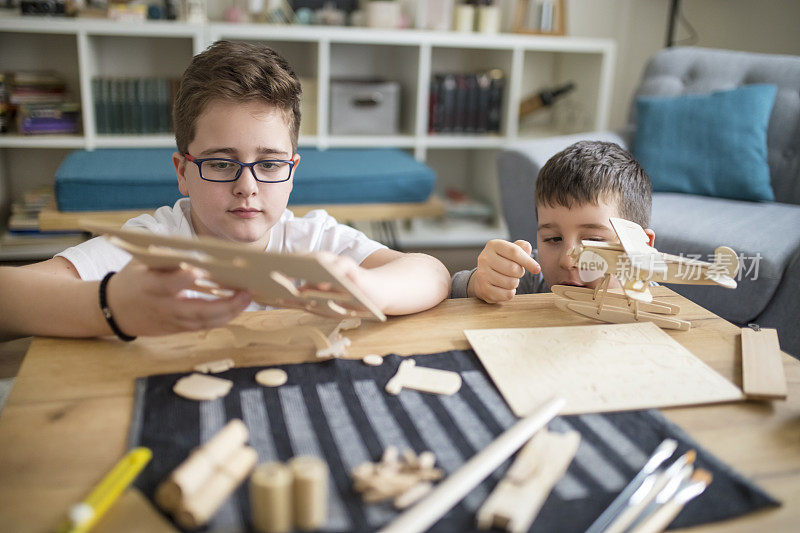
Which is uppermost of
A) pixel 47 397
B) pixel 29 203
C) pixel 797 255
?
pixel 47 397

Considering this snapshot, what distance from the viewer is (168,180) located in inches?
Answer: 87.6

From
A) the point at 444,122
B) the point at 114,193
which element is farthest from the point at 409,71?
the point at 114,193

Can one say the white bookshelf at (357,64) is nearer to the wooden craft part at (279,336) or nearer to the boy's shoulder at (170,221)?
the boy's shoulder at (170,221)

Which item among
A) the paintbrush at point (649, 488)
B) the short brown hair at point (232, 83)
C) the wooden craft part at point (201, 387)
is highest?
the short brown hair at point (232, 83)

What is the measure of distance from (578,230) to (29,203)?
8.55 ft

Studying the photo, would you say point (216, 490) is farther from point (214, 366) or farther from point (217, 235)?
point (217, 235)

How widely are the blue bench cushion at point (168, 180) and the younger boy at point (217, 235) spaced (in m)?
1.11

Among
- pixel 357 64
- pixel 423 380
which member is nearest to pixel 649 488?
pixel 423 380

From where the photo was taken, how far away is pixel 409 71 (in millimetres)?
3273

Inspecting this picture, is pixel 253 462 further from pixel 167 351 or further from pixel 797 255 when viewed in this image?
pixel 797 255

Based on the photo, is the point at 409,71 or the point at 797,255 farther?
the point at 409,71

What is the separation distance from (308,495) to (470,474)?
14cm

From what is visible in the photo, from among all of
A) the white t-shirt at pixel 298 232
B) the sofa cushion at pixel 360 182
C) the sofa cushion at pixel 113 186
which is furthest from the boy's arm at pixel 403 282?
the sofa cushion at pixel 113 186

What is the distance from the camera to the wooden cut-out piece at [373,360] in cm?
78
